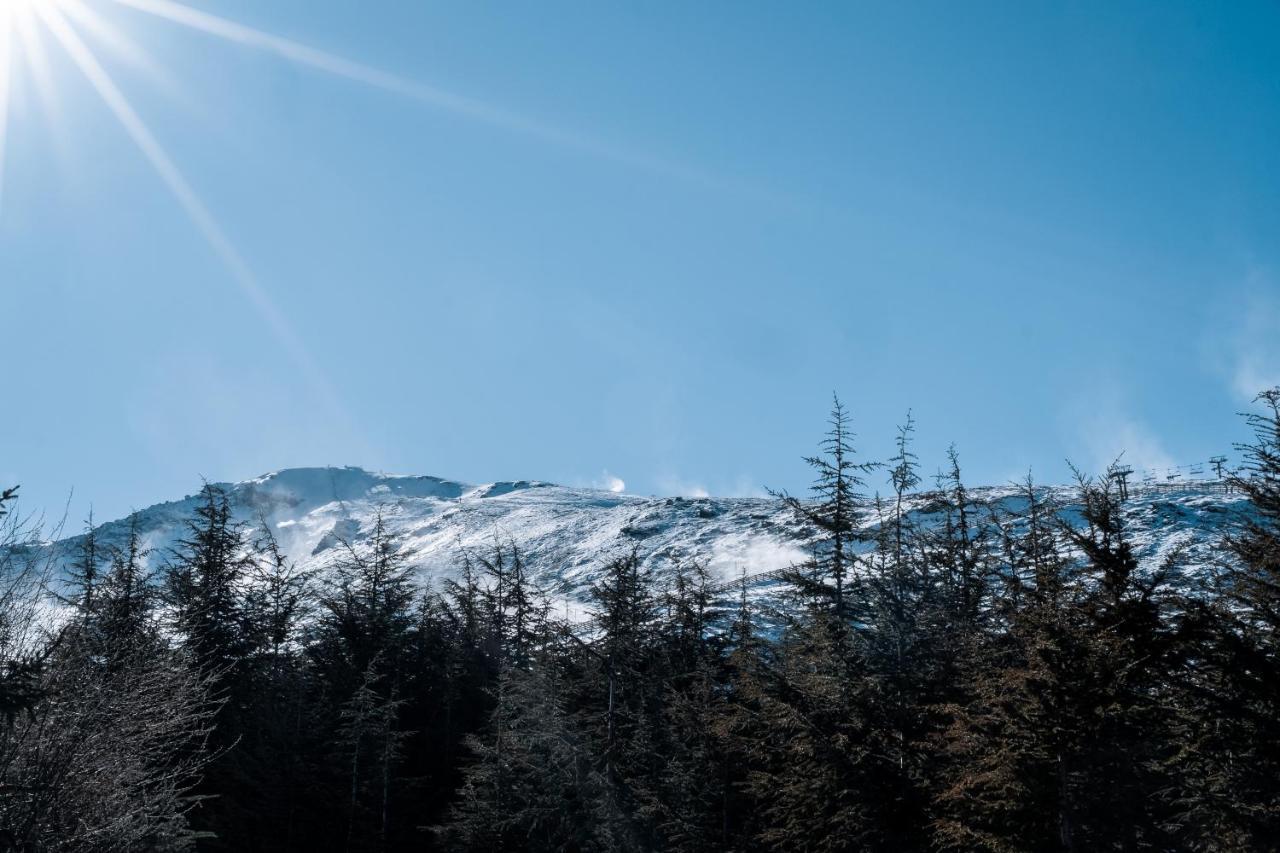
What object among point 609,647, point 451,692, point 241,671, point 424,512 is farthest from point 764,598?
point 424,512

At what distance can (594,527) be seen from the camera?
134750 mm

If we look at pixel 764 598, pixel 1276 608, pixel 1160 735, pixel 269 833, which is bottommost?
pixel 269 833

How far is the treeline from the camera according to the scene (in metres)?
13.7

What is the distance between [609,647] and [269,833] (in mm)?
13893

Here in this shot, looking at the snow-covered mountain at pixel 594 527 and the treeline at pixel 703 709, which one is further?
the snow-covered mountain at pixel 594 527

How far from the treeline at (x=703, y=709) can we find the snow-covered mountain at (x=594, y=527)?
76.1 feet

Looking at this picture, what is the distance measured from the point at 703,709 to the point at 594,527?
106369 mm

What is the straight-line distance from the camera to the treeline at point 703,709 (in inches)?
540

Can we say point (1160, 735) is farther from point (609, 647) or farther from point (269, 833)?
point (269, 833)

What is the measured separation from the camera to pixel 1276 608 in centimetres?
1477

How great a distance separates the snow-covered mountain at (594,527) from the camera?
81.2 m

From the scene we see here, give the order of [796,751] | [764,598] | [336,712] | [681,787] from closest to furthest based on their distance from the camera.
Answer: [796,751], [681,787], [336,712], [764,598]

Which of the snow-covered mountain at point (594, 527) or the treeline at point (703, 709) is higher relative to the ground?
the snow-covered mountain at point (594, 527)

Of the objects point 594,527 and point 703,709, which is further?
point 594,527
